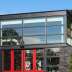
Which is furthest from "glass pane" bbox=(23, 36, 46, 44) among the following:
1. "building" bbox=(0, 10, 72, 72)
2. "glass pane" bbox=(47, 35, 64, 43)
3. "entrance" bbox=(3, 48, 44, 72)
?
"entrance" bbox=(3, 48, 44, 72)

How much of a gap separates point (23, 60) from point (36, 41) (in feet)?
5.10

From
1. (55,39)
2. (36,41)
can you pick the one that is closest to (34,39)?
(36,41)

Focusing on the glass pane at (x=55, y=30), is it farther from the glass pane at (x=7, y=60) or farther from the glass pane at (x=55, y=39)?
the glass pane at (x=7, y=60)

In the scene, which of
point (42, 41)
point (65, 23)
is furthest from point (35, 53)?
point (65, 23)

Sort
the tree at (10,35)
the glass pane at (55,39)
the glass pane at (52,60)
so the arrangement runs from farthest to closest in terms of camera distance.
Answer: the tree at (10,35), the glass pane at (55,39), the glass pane at (52,60)

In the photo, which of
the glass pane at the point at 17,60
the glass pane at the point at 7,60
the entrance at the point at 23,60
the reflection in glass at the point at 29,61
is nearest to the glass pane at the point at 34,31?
the entrance at the point at 23,60

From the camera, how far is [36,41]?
29.3 meters

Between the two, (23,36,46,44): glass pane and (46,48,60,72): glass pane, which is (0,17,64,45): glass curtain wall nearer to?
(23,36,46,44): glass pane

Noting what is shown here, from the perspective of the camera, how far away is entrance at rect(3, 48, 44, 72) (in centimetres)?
2891

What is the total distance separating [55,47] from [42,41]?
103cm

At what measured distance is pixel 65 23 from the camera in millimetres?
28641

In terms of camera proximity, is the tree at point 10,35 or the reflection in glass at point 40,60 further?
the tree at point 10,35

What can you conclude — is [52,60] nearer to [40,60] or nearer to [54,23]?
[40,60]

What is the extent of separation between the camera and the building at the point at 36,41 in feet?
93.9
